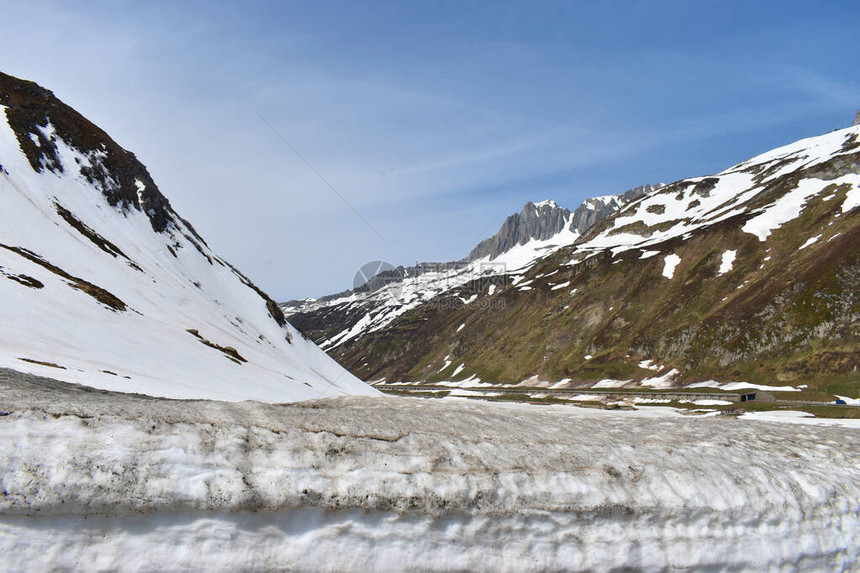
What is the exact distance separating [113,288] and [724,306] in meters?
112

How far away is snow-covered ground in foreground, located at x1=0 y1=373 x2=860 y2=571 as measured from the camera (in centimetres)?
740

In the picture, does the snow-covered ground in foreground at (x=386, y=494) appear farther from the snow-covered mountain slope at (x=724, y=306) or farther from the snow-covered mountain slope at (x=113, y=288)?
the snow-covered mountain slope at (x=724, y=306)

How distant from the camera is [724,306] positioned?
4259 inches

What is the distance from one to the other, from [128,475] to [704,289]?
132 metres

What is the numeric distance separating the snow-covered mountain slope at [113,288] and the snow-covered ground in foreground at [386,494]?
761 inches

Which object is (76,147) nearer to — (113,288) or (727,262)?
(113,288)

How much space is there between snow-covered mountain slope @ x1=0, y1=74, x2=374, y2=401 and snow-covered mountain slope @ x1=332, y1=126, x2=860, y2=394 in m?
65.7

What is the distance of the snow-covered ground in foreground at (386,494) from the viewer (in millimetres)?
7402

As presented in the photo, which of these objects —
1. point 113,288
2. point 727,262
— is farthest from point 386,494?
point 727,262

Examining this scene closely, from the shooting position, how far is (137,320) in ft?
172

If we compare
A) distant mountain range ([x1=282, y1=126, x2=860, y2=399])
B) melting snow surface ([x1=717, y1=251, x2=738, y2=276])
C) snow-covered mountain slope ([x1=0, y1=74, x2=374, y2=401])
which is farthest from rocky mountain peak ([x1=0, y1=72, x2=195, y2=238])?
melting snow surface ([x1=717, y1=251, x2=738, y2=276])

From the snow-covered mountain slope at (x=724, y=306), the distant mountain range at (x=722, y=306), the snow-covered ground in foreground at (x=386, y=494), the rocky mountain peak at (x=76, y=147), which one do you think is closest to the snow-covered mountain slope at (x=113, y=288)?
the rocky mountain peak at (x=76, y=147)

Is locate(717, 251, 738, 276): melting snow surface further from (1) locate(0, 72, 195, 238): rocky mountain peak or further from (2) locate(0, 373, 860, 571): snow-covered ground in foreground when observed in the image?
(1) locate(0, 72, 195, 238): rocky mountain peak

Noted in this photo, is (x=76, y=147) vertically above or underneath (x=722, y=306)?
above
